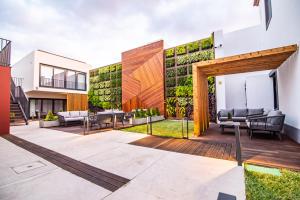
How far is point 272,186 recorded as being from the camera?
209 cm

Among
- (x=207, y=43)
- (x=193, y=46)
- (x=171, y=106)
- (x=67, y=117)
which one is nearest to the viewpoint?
(x=67, y=117)

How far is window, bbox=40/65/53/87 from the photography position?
1275 centimetres

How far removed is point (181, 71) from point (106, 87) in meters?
8.91

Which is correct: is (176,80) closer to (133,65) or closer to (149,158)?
(133,65)

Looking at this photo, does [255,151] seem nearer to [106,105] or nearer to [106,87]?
[106,105]

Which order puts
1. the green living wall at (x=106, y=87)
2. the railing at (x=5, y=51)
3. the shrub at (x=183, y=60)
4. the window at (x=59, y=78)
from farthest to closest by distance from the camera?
the green living wall at (x=106, y=87) < the window at (x=59, y=78) < the shrub at (x=183, y=60) < the railing at (x=5, y=51)

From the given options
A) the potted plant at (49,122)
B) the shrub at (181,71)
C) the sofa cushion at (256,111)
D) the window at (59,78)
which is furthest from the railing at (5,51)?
the sofa cushion at (256,111)

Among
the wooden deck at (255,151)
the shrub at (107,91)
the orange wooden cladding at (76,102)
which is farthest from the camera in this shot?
the shrub at (107,91)

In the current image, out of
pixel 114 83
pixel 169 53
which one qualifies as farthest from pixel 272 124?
pixel 114 83

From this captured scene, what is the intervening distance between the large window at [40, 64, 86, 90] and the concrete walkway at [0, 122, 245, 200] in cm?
1165

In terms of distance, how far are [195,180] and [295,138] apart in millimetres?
4376

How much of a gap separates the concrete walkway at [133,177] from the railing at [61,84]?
11465 millimetres

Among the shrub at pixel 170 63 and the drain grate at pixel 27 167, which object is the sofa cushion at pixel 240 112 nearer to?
the shrub at pixel 170 63

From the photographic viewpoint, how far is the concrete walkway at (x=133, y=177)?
1932 mm
